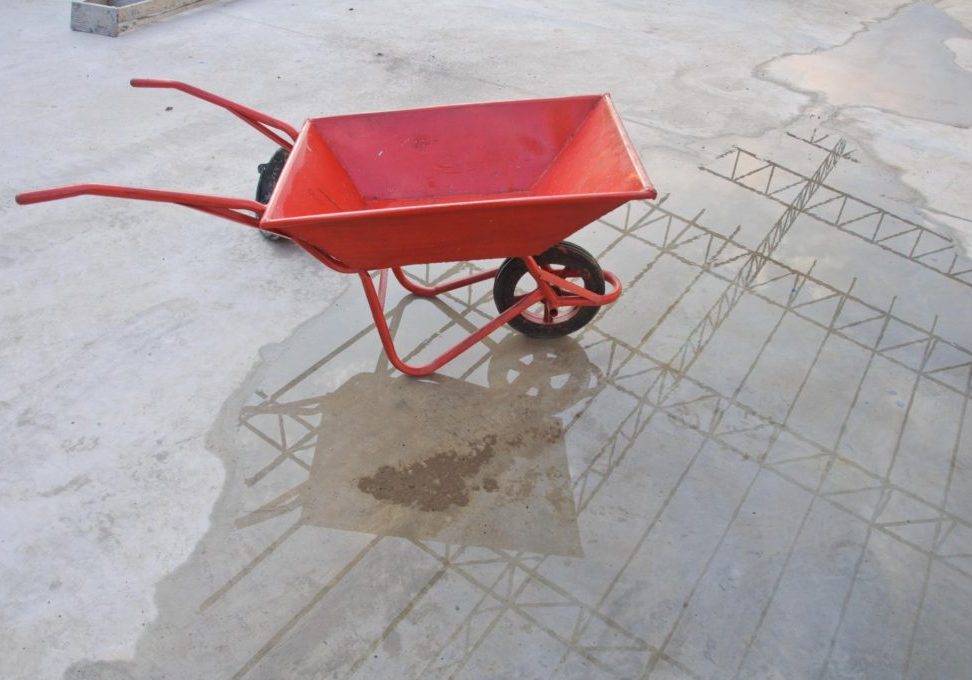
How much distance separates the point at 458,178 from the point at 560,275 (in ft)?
2.67

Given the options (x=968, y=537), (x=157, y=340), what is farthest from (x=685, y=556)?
(x=157, y=340)

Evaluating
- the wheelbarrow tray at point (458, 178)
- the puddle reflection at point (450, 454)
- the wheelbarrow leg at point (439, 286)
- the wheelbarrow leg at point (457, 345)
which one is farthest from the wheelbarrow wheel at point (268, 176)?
the puddle reflection at point (450, 454)

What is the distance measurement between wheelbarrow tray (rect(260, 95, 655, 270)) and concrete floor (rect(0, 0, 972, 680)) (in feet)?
2.34

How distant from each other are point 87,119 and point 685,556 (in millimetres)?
5664

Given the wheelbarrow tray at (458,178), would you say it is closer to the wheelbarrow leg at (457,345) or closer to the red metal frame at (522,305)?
the red metal frame at (522,305)

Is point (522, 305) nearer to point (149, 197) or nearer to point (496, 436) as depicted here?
point (496, 436)

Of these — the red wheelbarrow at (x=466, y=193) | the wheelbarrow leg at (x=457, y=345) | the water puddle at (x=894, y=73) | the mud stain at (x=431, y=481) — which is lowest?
the mud stain at (x=431, y=481)

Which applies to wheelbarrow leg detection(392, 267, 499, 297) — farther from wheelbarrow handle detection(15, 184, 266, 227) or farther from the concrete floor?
wheelbarrow handle detection(15, 184, 266, 227)

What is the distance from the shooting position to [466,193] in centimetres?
400

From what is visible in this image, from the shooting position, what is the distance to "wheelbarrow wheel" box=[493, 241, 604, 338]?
12.0 feet

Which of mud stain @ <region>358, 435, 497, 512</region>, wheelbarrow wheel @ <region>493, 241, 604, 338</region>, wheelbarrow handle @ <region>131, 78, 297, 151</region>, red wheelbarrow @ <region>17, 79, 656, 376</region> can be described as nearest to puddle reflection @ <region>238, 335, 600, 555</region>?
mud stain @ <region>358, 435, 497, 512</region>

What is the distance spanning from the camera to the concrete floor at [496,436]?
2.72 metres

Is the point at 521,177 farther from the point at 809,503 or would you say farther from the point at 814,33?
the point at 814,33

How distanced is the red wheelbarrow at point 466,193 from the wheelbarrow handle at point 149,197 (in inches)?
0.6
